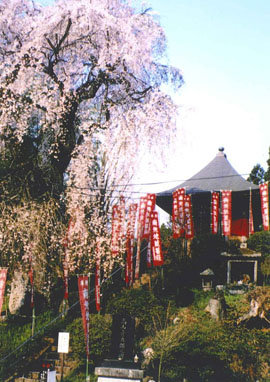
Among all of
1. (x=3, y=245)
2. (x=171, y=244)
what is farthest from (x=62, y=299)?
(x=171, y=244)

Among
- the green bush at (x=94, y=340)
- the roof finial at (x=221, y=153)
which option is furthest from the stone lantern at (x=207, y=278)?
the roof finial at (x=221, y=153)

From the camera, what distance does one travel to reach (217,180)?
65.8 feet

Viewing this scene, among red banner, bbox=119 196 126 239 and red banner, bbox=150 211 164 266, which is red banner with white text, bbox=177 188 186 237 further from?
red banner, bbox=119 196 126 239

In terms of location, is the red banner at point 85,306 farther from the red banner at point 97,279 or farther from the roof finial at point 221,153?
the roof finial at point 221,153

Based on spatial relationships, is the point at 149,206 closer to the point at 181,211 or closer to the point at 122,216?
the point at 122,216

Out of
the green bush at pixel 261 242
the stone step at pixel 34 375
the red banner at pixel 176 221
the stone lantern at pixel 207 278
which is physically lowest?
the stone step at pixel 34 375

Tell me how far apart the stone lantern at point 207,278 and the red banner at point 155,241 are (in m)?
2.17

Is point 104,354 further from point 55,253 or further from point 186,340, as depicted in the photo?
point 55,253

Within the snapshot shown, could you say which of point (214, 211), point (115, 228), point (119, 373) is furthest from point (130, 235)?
point (119, 373)

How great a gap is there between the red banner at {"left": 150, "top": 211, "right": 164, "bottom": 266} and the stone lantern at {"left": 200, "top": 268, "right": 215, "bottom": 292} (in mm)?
2169

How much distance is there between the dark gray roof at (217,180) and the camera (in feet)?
62.1

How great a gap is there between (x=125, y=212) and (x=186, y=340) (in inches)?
234

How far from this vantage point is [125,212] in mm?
16312

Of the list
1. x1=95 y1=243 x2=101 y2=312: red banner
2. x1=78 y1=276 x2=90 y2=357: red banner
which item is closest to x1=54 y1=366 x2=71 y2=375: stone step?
x1=78 y1=276 x2=90 y2=357: red banner
